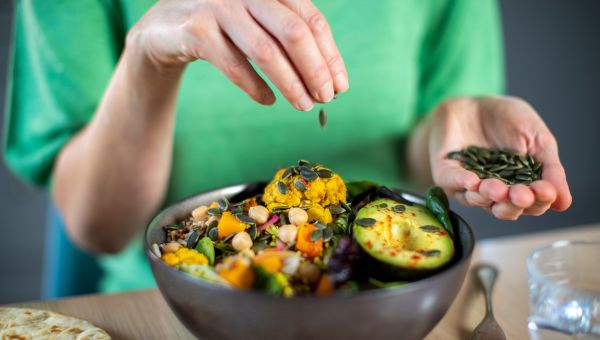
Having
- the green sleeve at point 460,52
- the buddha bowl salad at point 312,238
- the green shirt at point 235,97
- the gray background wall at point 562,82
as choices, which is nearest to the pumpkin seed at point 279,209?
the buddha bowl salad at point 312,238

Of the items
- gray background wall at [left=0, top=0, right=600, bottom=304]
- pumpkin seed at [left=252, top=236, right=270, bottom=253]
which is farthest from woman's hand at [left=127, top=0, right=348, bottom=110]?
gray background wall at [left=0, top=0, right=600, bottom=304]

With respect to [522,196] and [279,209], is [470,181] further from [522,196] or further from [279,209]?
[279,209]

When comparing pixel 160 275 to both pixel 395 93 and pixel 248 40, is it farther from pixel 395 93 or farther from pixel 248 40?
pixel 395 93

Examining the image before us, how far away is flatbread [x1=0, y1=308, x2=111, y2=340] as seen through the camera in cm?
89

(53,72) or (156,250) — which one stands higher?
(53,72)

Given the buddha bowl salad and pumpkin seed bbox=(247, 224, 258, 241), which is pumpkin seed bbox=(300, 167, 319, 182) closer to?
the buddha bowl salad

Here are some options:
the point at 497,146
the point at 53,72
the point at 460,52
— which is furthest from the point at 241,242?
the point at 460,52

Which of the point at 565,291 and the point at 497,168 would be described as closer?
the point at 565,291

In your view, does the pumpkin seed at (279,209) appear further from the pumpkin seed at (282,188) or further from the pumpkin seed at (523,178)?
the pumpkin seed at (523,178)

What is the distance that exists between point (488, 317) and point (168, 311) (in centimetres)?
57

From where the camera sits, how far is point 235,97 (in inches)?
60.7

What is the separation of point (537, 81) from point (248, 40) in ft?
9.65

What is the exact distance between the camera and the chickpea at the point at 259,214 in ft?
3.00

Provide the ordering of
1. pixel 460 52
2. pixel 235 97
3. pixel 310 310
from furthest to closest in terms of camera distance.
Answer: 1. pixel 460 52
2. pixel 235 97
3. pixel 310 310
